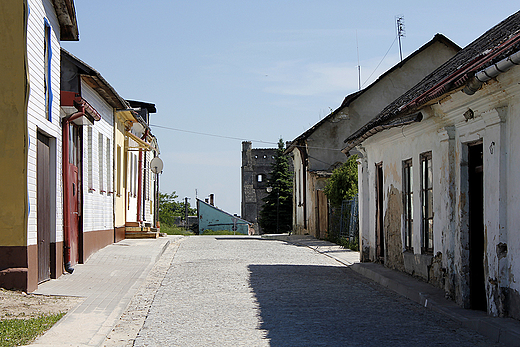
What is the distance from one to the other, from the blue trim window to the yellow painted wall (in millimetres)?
1445

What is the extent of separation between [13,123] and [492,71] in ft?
22.2

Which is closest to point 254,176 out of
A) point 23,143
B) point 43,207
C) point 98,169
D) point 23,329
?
point 98,169

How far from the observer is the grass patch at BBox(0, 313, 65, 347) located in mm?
6207

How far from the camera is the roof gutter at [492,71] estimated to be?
593 cm

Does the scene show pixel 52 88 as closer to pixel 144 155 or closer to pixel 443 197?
pixel 443 197

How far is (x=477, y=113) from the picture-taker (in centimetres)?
805

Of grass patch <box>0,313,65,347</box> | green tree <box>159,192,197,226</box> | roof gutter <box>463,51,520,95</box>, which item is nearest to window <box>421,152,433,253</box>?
roof gutter <box>463,51,520,95</box>

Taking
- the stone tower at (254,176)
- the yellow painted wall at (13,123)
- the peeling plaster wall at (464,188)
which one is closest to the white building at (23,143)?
the yellow painted wall at (13,123)

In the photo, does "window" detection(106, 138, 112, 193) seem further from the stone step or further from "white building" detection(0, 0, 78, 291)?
"white building" detection(0, 0, 78, 291)

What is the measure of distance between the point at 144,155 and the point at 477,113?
20990 mm

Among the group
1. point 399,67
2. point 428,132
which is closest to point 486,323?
point 428,132

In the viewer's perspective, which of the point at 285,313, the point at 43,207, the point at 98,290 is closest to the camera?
the point at 285,313

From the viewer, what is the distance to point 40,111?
10.3 meters

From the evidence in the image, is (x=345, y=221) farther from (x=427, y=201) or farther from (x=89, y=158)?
(x=427, y=201)
